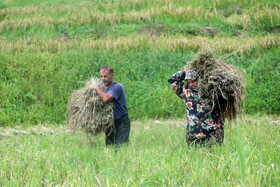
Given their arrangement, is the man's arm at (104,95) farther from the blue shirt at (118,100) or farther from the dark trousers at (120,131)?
the dark trousers at (120,131)

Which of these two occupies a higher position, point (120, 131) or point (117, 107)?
point (117, 107)

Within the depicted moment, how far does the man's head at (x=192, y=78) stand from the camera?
4055mm

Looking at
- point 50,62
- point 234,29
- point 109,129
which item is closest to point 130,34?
point 50,62

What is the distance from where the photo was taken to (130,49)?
1172 centimetres

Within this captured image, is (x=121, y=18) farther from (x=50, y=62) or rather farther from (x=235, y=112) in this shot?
(x=235, y=112)

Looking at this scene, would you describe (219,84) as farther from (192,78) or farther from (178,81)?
(178,81)

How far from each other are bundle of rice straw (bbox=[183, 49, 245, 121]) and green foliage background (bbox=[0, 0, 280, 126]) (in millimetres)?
2468

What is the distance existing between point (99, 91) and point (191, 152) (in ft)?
6.37

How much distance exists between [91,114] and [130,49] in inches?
286

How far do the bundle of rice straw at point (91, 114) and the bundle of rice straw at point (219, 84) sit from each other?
1520 millimetres

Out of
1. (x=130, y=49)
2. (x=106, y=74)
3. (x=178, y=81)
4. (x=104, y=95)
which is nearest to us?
(x=178, y=81)

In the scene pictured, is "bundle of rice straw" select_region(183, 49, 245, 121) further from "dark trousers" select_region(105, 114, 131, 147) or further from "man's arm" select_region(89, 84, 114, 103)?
"dark trousers" select_region(105, 114, 131, 147)

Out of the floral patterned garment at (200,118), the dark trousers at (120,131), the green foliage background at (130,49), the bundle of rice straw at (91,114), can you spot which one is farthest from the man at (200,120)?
the green foliage background at (130,49)

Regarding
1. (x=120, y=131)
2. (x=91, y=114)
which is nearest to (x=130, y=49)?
(x=120, y=131)
